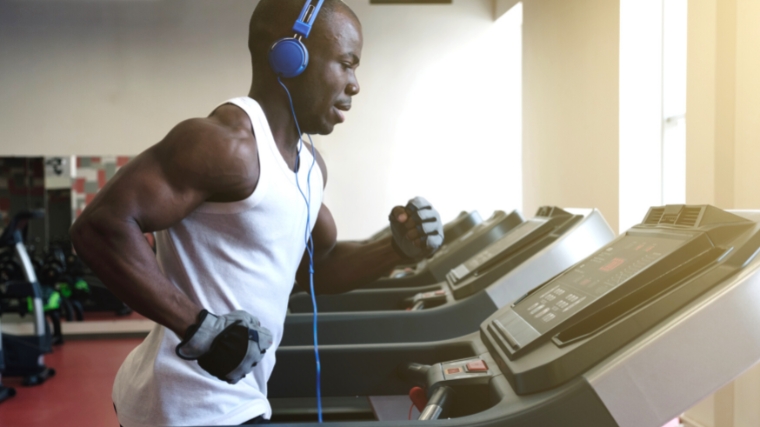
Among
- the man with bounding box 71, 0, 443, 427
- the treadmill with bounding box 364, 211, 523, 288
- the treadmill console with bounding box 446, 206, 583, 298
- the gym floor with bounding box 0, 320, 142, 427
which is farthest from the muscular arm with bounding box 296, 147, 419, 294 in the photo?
the gym floor with bounding box 0, 320, 142, 427

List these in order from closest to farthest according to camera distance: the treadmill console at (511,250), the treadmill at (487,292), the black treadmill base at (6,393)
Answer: the treadmill at (487,292) < the treadmill console at (511,250) < the black treadmill base at (6,393)

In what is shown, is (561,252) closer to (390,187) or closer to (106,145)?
Result: (390,187)

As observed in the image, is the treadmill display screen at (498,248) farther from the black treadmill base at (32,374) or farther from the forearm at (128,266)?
the black treadmill base at (32,374)

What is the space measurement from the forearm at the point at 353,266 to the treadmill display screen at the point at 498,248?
619mm

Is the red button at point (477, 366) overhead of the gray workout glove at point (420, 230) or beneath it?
beneath

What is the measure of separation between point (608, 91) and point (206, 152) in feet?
10.3

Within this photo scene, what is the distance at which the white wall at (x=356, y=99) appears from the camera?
256 inches

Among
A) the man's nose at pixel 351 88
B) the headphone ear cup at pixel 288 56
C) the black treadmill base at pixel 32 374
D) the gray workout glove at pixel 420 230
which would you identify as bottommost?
the black treadmill base at pixel 32 374

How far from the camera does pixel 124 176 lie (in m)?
1.10

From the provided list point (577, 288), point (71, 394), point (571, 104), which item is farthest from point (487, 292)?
point (71, 394)

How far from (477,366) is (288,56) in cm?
70

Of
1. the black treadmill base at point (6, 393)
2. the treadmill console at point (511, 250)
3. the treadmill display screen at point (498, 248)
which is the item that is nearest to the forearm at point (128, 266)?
the treadmill console at point (511, 250)

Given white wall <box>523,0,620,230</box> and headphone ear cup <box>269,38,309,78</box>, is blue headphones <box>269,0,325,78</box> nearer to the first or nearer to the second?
headphone ear cup <box>269,38,309,78</box>

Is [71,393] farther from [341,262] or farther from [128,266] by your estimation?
[128,266]
